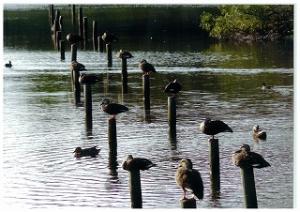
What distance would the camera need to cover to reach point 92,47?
37.2 meters

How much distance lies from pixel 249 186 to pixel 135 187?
1542 millimetres

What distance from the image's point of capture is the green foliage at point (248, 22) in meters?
33.5

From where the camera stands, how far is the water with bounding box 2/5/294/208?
45.2 feet

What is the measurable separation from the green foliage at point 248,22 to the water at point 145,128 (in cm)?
142

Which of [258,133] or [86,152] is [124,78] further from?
[86,152]

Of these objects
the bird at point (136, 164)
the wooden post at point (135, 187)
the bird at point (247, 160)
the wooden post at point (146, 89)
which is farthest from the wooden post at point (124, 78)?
the wooden post at point (135, 187)

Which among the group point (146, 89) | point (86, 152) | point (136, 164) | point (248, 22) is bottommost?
point (86, 152)

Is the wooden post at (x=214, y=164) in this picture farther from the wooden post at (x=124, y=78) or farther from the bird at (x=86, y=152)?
the wooden post at (x=124, y=78)

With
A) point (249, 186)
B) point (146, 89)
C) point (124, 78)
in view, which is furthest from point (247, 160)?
point (124, 78)

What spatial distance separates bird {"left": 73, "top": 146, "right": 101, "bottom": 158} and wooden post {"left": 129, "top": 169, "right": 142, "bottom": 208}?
3916 millimetres

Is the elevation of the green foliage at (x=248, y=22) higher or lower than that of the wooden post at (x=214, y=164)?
higher

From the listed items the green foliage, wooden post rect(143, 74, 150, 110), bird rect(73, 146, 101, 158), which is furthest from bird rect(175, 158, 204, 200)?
the green foliage

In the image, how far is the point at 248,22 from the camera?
119 ft

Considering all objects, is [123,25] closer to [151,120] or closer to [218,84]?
[218,84]
